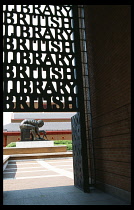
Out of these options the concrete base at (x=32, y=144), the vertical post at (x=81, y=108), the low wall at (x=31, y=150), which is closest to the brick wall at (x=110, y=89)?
the vertical post at (x=81, y=108)

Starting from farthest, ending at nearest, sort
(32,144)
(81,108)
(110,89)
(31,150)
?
(32,144)
(31,150)
(81,108)
(110,89)

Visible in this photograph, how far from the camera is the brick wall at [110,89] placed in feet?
13.2

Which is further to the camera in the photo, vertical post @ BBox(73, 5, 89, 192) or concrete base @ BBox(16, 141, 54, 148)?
concrete base @ BBox(16, 141, 54, 148)

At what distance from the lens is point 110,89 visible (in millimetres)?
4672

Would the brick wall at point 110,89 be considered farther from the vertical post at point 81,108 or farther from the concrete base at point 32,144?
the concrete base at point 32,144

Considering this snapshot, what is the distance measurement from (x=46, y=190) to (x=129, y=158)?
237cm

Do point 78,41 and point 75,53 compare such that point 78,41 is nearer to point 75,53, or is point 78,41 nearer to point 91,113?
point 75,53

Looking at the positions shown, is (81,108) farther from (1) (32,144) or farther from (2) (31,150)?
(1) (32,144)

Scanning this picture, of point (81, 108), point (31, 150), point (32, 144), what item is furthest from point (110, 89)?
point (32, 144)

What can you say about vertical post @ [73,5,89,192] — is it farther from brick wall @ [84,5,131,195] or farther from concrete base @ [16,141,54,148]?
concrete base @ [16,141,54,148]

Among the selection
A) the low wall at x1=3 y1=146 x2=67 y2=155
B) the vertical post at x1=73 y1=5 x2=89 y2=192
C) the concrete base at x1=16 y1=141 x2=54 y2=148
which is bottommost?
the low wall at x1=3 y1=146 x2=67 y2=155

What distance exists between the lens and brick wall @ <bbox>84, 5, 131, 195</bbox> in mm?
4020

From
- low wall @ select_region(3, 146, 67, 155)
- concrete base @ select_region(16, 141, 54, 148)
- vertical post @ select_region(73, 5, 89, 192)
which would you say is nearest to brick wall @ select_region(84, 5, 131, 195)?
vertical post @ select_region(73, 5, 89, 192)

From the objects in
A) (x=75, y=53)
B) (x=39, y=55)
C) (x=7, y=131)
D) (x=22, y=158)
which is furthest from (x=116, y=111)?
(x=7, y=131)
